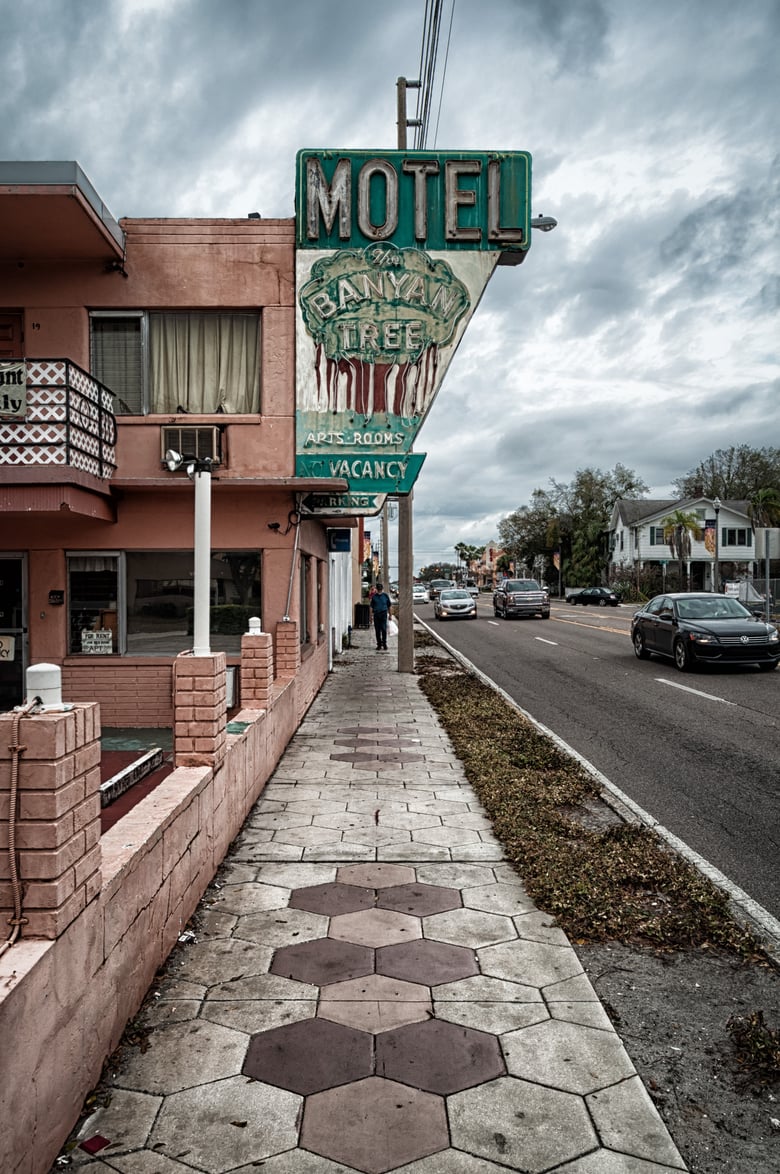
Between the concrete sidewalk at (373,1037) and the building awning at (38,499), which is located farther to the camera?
the building awning at (38,499)

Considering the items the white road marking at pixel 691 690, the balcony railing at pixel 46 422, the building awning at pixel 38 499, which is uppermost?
the balcony railing at pixel 46 422

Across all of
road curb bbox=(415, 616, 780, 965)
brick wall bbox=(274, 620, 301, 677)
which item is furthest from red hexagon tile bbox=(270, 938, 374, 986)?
brick wall bbox=(274, 620, 301, 677)

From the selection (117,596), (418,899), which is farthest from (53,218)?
(418,899)

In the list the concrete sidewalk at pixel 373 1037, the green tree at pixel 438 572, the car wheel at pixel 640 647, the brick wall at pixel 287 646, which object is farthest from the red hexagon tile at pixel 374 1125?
the green tree at pixel 438 572

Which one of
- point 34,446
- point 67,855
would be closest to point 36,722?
point 67,855

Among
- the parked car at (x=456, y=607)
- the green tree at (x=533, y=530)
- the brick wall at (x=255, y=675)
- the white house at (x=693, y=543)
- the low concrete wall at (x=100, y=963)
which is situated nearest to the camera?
the low concrete wall at (x=100, y=963)

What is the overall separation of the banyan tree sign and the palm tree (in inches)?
2153

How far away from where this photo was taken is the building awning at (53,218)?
30.2 feet

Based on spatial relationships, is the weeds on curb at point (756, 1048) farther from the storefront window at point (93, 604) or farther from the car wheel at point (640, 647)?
the car wheel at point (640, 647)

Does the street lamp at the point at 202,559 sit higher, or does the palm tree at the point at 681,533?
the palm tree at the point at 681,533

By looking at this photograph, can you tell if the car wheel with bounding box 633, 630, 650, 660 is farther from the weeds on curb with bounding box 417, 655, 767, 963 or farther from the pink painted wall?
the pink painted wall

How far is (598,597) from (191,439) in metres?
55.8

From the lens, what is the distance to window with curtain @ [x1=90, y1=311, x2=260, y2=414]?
440 inches

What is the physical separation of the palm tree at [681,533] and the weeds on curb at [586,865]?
5746 centimetres
